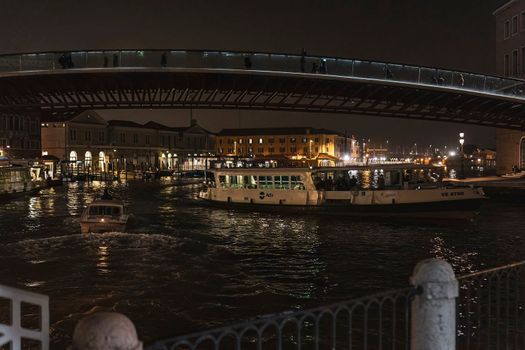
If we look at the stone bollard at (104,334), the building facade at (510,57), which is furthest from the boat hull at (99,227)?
the building facade at (510,57)

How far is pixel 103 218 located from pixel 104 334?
883 inches

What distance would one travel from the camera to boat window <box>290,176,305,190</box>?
37.8 metres

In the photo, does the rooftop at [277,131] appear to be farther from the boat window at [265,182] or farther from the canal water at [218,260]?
the canal water at [218,260]

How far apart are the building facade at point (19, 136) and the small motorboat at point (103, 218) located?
194ft

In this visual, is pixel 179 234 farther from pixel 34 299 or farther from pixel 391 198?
pixel 34 299

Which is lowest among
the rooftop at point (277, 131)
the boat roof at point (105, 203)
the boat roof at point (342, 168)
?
the boat roof at point (105, 203)

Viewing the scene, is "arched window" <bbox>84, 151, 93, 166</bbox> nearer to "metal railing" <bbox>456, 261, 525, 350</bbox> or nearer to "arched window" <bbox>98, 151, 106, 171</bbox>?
"arched window" <bbox>98, 151, 106, 171</bbox>

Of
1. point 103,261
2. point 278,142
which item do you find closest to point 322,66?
point 103,261

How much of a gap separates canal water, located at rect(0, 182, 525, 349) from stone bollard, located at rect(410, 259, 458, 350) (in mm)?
2960

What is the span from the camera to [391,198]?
111ft

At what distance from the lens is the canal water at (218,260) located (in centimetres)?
1400

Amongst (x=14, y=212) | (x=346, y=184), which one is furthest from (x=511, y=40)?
(x=14, y=212)

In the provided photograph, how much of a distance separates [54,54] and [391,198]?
22.5 metres

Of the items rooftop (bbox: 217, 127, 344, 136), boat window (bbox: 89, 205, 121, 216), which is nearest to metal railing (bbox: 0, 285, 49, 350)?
boat window (bbox: 89, 205, 121, 216)
